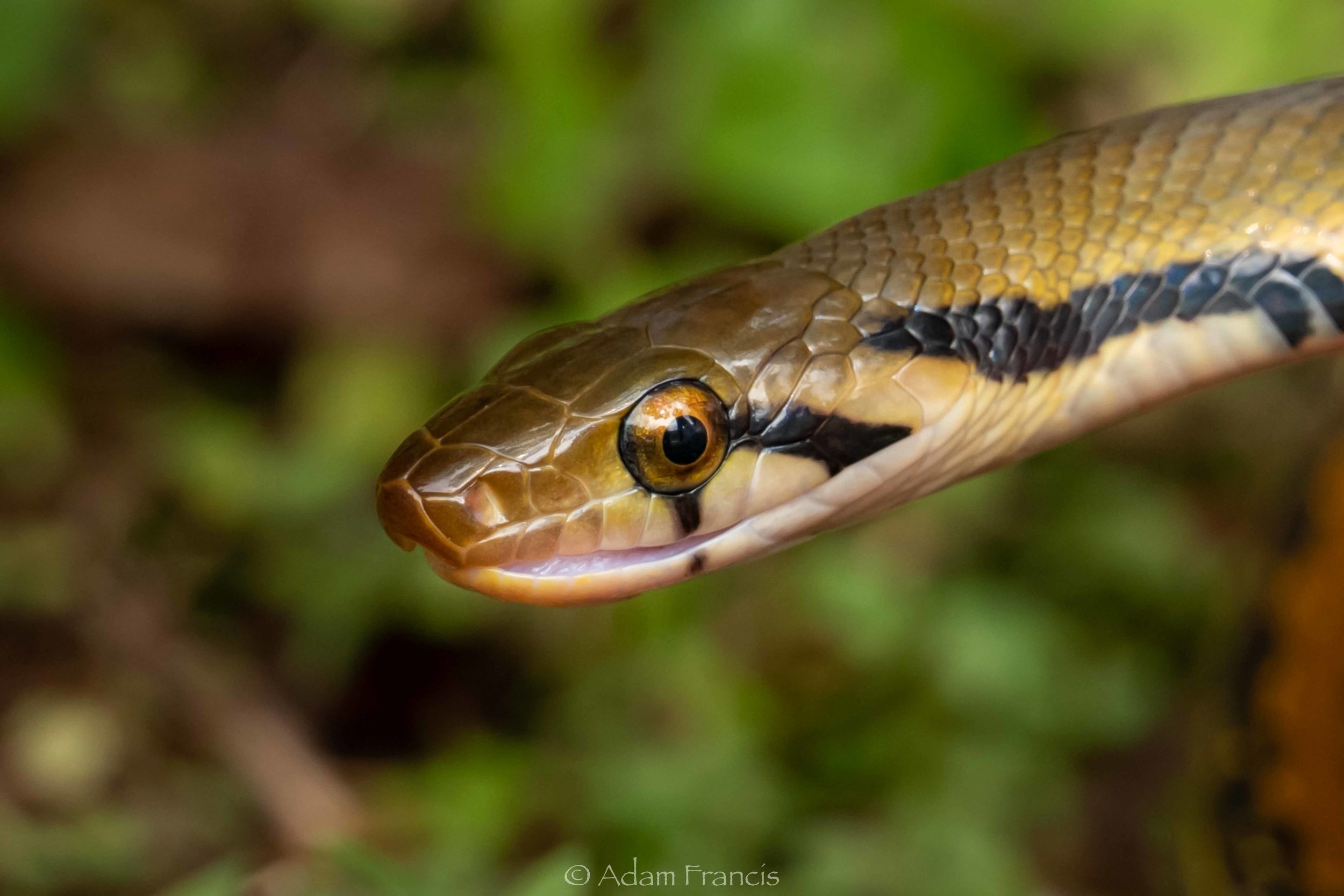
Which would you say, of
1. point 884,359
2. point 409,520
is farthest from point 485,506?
point 884,359

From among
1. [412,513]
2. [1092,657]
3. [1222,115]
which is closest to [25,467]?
[412,513]

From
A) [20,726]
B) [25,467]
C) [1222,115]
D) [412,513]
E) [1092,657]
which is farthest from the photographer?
[25,467]

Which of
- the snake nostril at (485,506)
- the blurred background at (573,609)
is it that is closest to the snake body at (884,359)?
the snake nostril at (485,506)

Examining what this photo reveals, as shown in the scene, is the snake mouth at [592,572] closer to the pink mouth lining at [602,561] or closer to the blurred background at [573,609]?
the pink mouth lining at [602,561]

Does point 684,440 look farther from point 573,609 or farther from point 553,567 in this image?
point 573,609

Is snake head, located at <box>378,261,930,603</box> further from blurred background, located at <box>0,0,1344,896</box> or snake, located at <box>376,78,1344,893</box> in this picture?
blurred background, located at <box>0,0,1344,896</box>

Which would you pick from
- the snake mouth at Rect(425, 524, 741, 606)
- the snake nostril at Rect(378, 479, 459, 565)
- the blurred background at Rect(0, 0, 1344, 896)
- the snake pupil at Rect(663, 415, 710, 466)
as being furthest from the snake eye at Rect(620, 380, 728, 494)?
the blurred background at Rect(0, 0, 1344, 896)

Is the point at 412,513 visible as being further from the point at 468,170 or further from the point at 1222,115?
the point at 468,170
